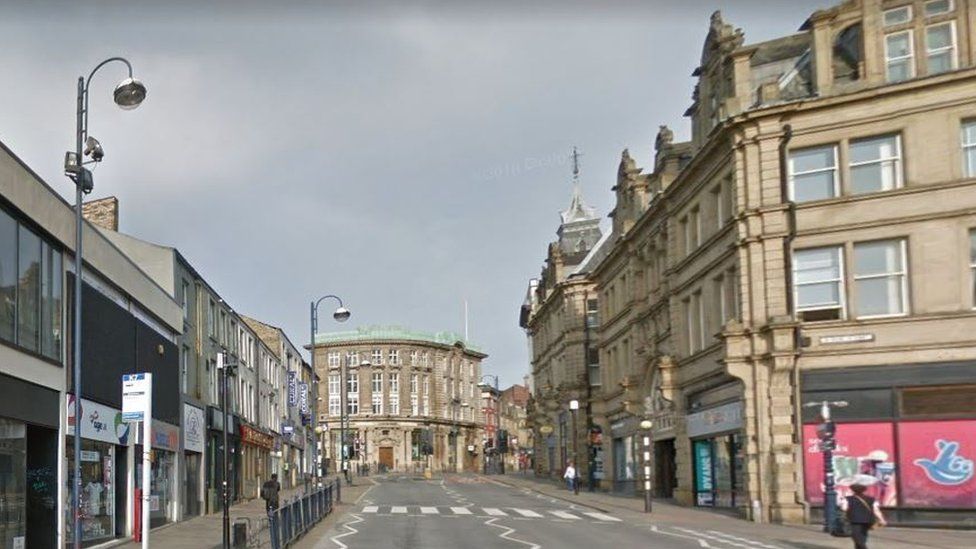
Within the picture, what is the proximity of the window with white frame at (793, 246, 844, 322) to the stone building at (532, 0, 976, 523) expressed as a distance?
0.15ft

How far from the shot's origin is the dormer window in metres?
31.7

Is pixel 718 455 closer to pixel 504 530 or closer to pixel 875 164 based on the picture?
pixel 504 530

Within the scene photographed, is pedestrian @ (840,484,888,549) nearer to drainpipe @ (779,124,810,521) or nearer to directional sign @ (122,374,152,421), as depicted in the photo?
directional sign @ (122,374,152,421)

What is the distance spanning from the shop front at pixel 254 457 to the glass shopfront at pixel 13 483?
29524 mm

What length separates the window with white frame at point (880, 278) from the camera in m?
31.3

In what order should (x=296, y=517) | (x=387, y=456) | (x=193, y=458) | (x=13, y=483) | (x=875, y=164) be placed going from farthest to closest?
(x=387, y=456)
(x=193, y=458)
(x=875, y=164)
(x=296, y=517)
(x=13, y=483)

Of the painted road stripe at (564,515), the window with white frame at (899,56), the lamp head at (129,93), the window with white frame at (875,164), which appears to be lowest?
the painted road stripe at (564,515)

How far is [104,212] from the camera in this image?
40.3m

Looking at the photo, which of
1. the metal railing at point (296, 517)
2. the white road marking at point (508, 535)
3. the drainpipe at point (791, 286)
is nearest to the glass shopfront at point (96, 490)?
the metal railing at point (296, 517)

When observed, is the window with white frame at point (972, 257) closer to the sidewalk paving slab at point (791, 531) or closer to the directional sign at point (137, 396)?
the sidewalk paving slab at point (791, 531)

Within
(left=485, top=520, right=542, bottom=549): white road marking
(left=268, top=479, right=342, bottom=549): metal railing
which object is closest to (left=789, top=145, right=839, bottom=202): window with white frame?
(left=485, top=520, right=542, bottom=549): white road marking

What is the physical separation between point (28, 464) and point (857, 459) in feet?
73.3

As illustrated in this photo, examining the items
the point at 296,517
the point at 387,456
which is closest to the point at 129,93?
the point at 296,517

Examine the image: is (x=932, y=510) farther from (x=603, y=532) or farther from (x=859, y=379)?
(x=603, y=532)
